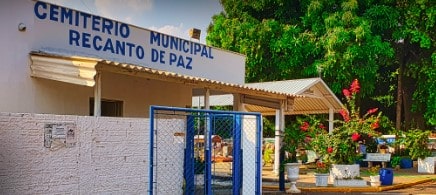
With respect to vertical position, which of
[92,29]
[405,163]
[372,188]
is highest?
[92,29]

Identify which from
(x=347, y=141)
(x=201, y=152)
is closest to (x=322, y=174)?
(x=347, y=141)

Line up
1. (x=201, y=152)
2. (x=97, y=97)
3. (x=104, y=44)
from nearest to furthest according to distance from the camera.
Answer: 1. (x=201, y=152)
2. (x=97, y=97)
3. (x=104, y=44)

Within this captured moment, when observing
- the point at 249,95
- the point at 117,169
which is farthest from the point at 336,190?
the point at 117,169

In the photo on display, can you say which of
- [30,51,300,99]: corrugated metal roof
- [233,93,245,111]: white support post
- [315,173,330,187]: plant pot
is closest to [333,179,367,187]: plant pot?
[315,173,330,187]: plant pot

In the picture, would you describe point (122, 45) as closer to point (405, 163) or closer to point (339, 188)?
point (339, 188)

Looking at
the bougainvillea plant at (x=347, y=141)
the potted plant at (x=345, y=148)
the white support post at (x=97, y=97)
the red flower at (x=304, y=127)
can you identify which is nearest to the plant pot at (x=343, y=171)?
the potted plant at (x=345, y=148)

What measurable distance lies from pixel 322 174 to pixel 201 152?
5944 millimetres

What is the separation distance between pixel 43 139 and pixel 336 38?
18477mm

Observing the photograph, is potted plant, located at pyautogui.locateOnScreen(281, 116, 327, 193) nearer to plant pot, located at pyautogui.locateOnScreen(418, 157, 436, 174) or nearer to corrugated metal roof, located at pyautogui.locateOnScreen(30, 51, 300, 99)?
corrugated metal roof, located at pyautogui.locateOnScreen(30, 51, 300, 99)

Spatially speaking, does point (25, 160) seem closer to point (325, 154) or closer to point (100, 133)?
point (100, 133)

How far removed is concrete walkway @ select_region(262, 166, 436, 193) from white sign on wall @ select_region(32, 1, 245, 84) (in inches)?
137

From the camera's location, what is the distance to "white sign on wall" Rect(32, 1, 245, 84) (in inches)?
476

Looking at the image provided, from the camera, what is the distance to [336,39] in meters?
24.9

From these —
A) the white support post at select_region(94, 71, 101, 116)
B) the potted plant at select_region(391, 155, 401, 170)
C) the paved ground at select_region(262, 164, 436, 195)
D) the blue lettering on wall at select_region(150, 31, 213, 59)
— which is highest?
the blue lettering on wall at select_region(150, 31, 213, 59)
